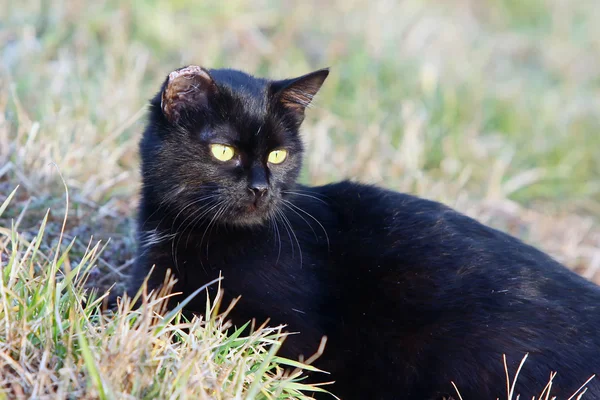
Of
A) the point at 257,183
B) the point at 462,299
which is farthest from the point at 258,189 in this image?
the point at 462,299

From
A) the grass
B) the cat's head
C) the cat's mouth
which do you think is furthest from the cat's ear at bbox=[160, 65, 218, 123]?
the grass

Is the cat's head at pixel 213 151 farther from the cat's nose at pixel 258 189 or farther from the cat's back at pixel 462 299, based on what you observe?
the cat's back at pixel 462 299

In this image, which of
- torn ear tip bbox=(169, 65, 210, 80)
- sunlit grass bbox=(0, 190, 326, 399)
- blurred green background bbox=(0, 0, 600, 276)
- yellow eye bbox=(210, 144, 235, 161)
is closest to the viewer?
sunlit grass bbox=(0, 190, 326, 399)

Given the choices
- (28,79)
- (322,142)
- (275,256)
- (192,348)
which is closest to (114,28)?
(28,79)

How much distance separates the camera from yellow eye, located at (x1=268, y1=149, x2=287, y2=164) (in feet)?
8.07

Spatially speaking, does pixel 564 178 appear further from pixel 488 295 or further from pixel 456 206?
pixel 488 295

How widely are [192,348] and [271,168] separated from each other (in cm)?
81

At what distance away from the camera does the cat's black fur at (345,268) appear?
84.6 inches

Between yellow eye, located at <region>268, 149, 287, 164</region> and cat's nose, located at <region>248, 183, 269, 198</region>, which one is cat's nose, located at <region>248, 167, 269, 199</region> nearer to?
cat's nose, located at <region>248, 183, 269, 198</region>

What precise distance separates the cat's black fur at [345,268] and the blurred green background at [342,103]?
85cm

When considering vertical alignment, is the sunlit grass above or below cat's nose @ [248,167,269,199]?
below

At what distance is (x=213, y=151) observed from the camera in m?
2.33

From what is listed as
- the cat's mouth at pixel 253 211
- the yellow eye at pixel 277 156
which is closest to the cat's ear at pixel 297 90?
the yellow eye at pixel 277 156

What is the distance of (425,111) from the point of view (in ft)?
16.4
